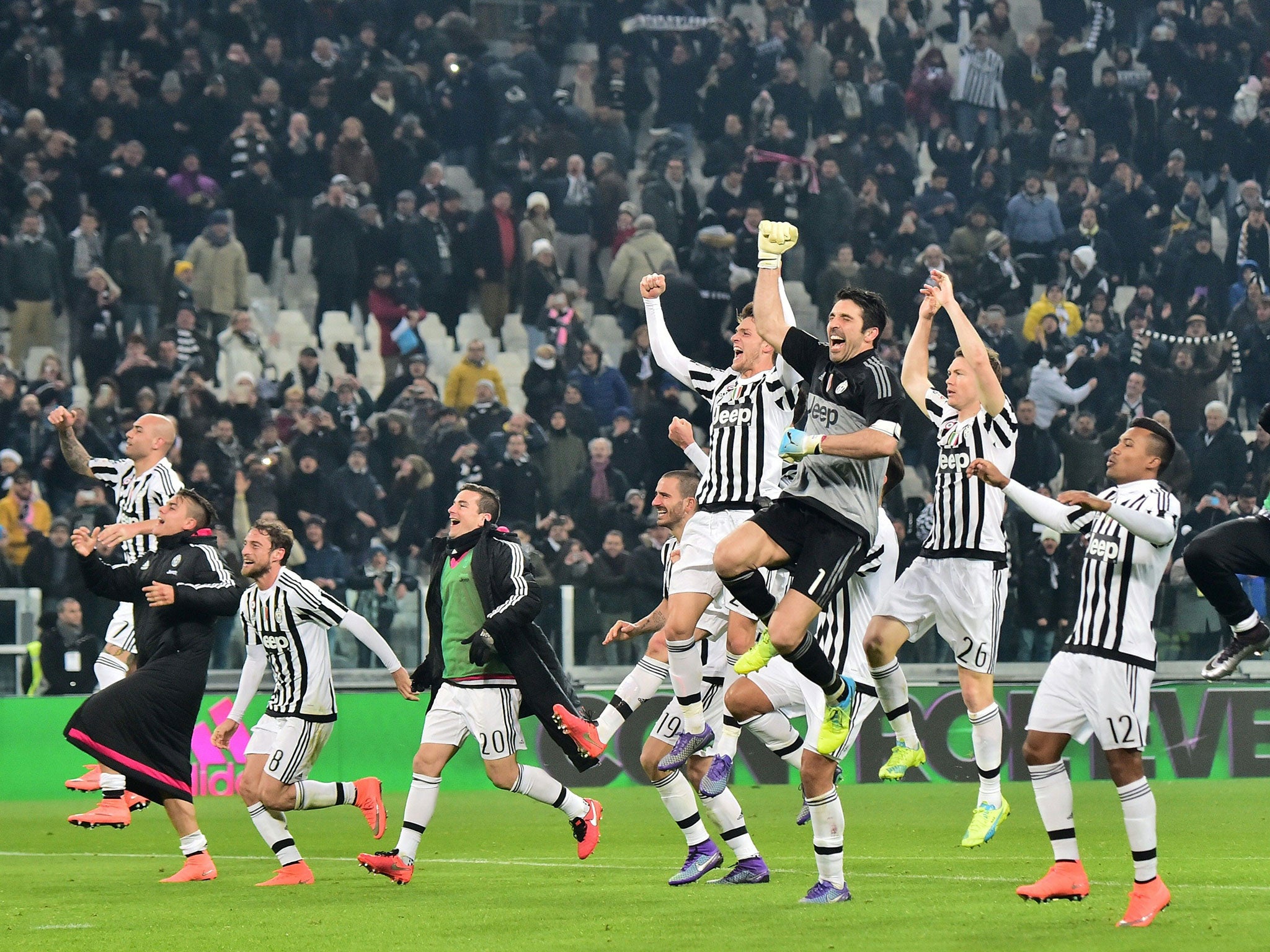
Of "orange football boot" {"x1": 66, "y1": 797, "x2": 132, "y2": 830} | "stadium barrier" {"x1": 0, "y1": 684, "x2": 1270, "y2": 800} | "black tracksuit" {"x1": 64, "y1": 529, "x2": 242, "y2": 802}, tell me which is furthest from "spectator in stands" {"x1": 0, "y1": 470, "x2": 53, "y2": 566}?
"black tracksuit" {"x1": 64, "y1": 529, "x2": 242, "y2": 802}

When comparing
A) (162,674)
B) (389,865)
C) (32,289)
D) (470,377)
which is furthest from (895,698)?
(32,289)

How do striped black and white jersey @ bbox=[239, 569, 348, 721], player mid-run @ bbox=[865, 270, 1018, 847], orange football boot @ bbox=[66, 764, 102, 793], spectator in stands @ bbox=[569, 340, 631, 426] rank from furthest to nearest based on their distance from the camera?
spectator in stands @ bbox=[569, 340, 631, 426]
orange football boot @ bbox=[66, 764, 102, 793]
player mid-run @ bbox=[865, 270, 1018, 847]
striped black and white jersey @ bbox=[239, 569, 348, 721]

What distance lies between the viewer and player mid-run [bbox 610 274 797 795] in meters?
9.04

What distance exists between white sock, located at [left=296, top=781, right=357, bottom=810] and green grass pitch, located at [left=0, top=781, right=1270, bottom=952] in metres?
0.43

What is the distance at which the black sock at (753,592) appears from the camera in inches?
309

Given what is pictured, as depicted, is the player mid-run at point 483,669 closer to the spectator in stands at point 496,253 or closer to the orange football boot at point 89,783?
the orange football boot at point 89,783

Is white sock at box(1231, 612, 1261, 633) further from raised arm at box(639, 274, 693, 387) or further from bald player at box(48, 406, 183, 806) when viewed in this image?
bald player at box(48, 406, 183, 806)

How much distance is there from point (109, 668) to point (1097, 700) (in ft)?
24.1

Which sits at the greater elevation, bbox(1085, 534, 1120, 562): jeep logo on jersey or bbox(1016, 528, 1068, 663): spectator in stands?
bbox(1085, 534, 1120, 562): jeep logo on jersey

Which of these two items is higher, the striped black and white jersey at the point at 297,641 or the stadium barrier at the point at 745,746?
the striped black and white jersey at the point at 297,641

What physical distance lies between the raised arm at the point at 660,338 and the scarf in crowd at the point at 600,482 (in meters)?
7.81

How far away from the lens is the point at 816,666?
307 inches

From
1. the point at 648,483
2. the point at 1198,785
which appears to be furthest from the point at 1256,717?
the point at 648,483

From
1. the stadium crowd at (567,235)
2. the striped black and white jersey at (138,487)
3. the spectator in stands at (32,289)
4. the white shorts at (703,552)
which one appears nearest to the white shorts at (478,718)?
the white shorts at (703,552)
